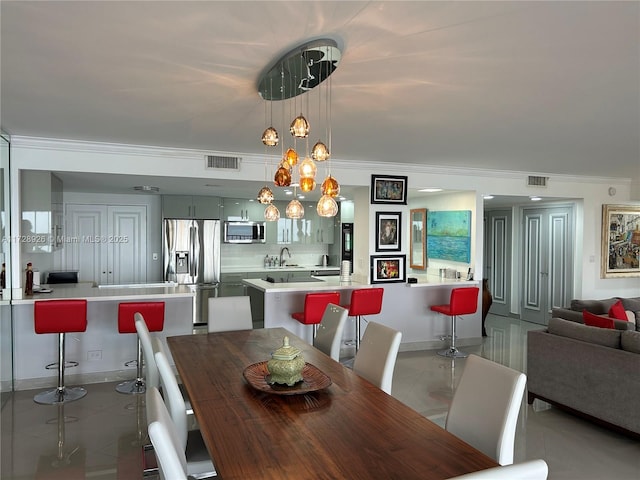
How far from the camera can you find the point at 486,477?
1146mm

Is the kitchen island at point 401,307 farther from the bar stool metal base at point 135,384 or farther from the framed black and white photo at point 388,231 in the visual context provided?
the bar stool metal base at point 135,384

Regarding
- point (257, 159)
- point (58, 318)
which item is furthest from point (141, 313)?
point (257, 159)

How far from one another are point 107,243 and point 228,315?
4.66m

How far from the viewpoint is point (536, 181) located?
698cm

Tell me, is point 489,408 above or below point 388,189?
below

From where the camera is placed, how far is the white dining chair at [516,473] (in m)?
1.15

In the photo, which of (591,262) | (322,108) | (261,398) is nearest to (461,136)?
(322,108)

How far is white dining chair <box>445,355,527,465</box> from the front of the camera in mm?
1909

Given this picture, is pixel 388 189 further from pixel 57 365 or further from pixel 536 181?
pixel 57 365

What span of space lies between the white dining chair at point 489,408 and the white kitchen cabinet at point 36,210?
4.47 m

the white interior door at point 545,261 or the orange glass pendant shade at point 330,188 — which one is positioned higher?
the orange glass pendant shade at point 330,188

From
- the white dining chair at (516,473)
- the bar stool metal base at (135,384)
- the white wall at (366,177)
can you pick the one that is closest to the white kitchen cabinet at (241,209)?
the white wall at (366,177)

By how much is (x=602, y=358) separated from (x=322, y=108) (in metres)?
2.97

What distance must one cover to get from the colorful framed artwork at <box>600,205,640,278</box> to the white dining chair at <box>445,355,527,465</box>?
263 inches
